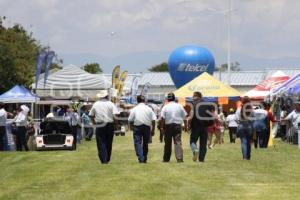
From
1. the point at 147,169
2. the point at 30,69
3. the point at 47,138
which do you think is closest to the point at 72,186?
the point at 147,169

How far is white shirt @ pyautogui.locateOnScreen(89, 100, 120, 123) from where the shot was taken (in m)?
18.9

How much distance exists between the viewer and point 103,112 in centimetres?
1892

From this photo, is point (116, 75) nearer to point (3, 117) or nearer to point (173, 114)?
point (3, 117)

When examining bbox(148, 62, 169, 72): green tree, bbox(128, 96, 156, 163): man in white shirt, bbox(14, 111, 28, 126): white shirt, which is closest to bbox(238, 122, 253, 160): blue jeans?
bbox(128, 96, 156, 163): man in white shirt

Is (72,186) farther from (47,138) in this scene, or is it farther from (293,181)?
(47,138)

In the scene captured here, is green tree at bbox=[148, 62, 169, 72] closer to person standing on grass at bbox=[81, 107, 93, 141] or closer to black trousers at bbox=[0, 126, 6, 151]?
person standing on grass at bbox=[81, 107, 93, 141]

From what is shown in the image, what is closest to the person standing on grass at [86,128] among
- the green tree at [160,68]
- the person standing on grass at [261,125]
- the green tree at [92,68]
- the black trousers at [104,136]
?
the person standing on grass at [261,125]

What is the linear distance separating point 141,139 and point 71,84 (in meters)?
18.2

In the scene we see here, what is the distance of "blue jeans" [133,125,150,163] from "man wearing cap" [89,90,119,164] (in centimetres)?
63

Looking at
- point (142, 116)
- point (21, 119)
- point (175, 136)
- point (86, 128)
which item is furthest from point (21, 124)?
point (86, 128)

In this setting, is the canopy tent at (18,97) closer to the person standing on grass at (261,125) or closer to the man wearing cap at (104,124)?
the person standing on grass at (261,125)

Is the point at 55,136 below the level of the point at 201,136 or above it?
below

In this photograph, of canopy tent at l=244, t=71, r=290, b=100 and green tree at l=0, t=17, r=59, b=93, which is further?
green tree at l=0, t=17, r=59, b=93

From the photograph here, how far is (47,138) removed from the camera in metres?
28.1
